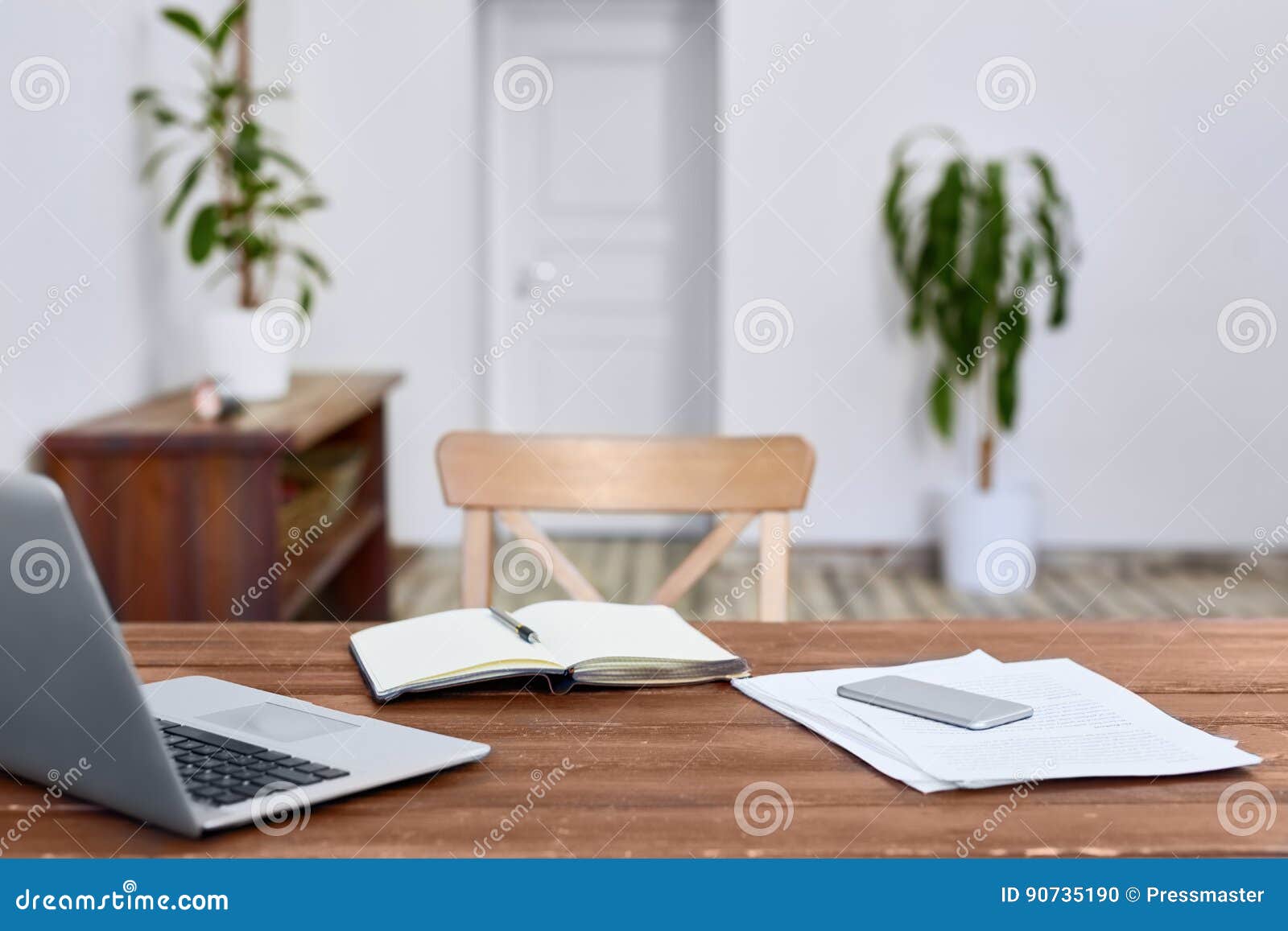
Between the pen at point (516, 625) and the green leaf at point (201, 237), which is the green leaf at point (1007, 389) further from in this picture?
the pen at point (516, 625)

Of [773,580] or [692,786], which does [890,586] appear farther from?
[692,786]

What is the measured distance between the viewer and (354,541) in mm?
3422

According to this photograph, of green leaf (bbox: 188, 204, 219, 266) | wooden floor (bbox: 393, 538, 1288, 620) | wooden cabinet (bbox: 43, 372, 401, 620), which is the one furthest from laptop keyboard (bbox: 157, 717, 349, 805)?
wooden floor (bbox: 393, 538, 1288, 620)

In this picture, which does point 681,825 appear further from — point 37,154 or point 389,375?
point 389,375

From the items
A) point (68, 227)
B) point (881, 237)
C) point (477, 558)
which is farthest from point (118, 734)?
point (881, 237)

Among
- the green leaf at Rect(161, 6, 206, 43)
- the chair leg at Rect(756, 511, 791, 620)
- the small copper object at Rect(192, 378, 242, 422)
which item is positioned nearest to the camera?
the chair leg at Rect(756, 511, 791, 620)

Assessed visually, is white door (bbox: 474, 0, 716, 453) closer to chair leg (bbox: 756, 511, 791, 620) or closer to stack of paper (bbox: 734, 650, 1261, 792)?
chair leg (bbox: 756, 511, 791, 620)

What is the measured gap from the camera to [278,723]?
0.95 metres

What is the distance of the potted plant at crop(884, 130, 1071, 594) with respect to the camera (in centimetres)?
392

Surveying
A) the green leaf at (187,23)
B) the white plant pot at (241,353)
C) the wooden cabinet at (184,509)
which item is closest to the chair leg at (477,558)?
the wooden cabinet at (184,509)

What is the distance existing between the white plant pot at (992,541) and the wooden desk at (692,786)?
288cm

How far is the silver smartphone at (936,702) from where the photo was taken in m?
0.96

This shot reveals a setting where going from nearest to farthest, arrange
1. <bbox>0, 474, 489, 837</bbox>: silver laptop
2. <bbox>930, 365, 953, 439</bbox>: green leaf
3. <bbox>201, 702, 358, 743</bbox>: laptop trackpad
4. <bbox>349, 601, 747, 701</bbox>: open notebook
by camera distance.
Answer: <bbox>0, 474, 489, 837</bbox>: silver laptop, <bbox>201, 702, 358, 743</bbox>: laptop trackpad, <bbox>349, 601, 747, 701</bbox>: open notebook, <bbox>930, 365, 953, 439</bbox>: green leaf

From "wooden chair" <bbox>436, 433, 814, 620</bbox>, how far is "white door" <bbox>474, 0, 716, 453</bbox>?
2980 millimetres
